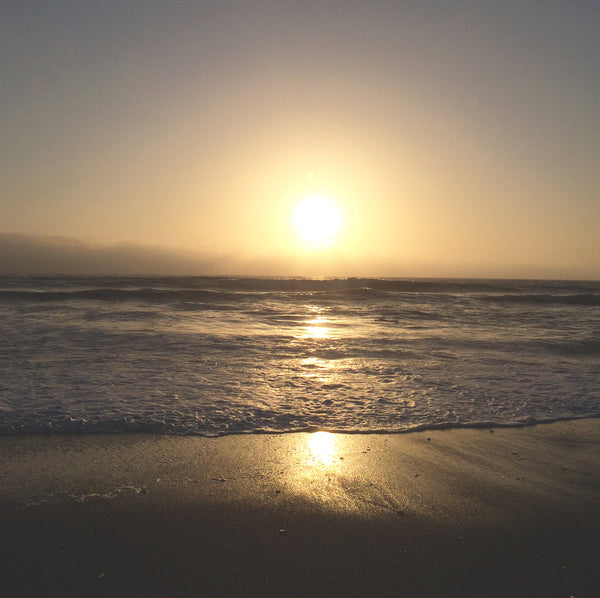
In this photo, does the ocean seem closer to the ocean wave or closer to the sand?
the sand

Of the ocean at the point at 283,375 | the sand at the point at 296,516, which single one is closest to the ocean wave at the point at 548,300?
the ocean at the point at 283,375

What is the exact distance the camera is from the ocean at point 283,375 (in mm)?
5203

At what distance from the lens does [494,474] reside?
3.87 metres

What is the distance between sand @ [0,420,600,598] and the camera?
8.03 feet

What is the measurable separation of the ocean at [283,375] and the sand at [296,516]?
658 millimetres

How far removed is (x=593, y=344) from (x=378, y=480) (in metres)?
10.2

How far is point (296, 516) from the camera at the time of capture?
3125mm

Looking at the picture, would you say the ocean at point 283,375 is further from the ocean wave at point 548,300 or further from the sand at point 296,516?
the ocean wave at point 548,300

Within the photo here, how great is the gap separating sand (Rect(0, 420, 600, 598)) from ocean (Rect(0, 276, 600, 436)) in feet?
2.16

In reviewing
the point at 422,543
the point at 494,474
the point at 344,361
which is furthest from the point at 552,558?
the point at 344,361

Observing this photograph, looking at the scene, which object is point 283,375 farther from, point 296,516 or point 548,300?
point 548,300

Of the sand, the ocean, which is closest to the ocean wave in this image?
the ocean

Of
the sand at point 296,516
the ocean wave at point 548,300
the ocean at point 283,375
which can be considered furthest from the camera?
the ocean wave at point 548,300

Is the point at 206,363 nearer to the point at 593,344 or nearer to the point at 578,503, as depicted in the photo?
the point at 578,503
